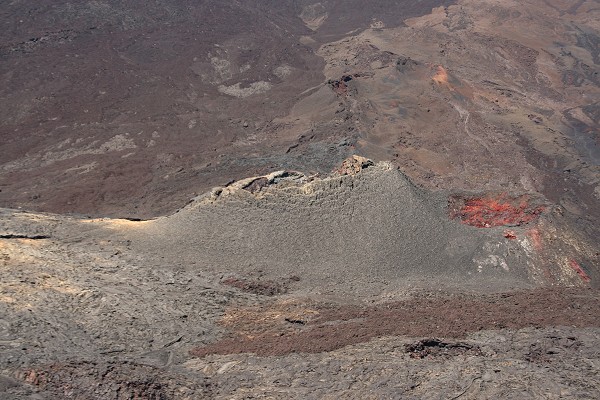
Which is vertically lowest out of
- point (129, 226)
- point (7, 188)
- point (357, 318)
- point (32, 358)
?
point (7, 188)

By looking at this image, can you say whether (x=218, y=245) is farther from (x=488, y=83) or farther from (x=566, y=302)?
(x=488, y=83)

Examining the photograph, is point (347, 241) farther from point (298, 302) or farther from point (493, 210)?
point (493, 210)

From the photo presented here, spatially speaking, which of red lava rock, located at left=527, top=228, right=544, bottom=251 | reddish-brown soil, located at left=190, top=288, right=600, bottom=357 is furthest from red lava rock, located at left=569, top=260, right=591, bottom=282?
reddish-brown soil, located at left=190, top=288, right=600, bottom=357

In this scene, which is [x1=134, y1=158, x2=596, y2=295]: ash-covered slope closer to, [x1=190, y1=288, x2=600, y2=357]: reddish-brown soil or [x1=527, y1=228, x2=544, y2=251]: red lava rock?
[x1=527, y1=228, x2=544, y2=251]: red lava rock

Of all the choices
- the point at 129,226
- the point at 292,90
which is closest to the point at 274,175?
the point at 129,226

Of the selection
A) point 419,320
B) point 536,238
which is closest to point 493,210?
point 536,238

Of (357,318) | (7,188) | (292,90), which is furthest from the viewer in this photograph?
(292,90)

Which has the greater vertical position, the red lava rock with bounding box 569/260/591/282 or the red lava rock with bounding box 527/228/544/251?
the red lava rock with bounding box 527/228/544/251
